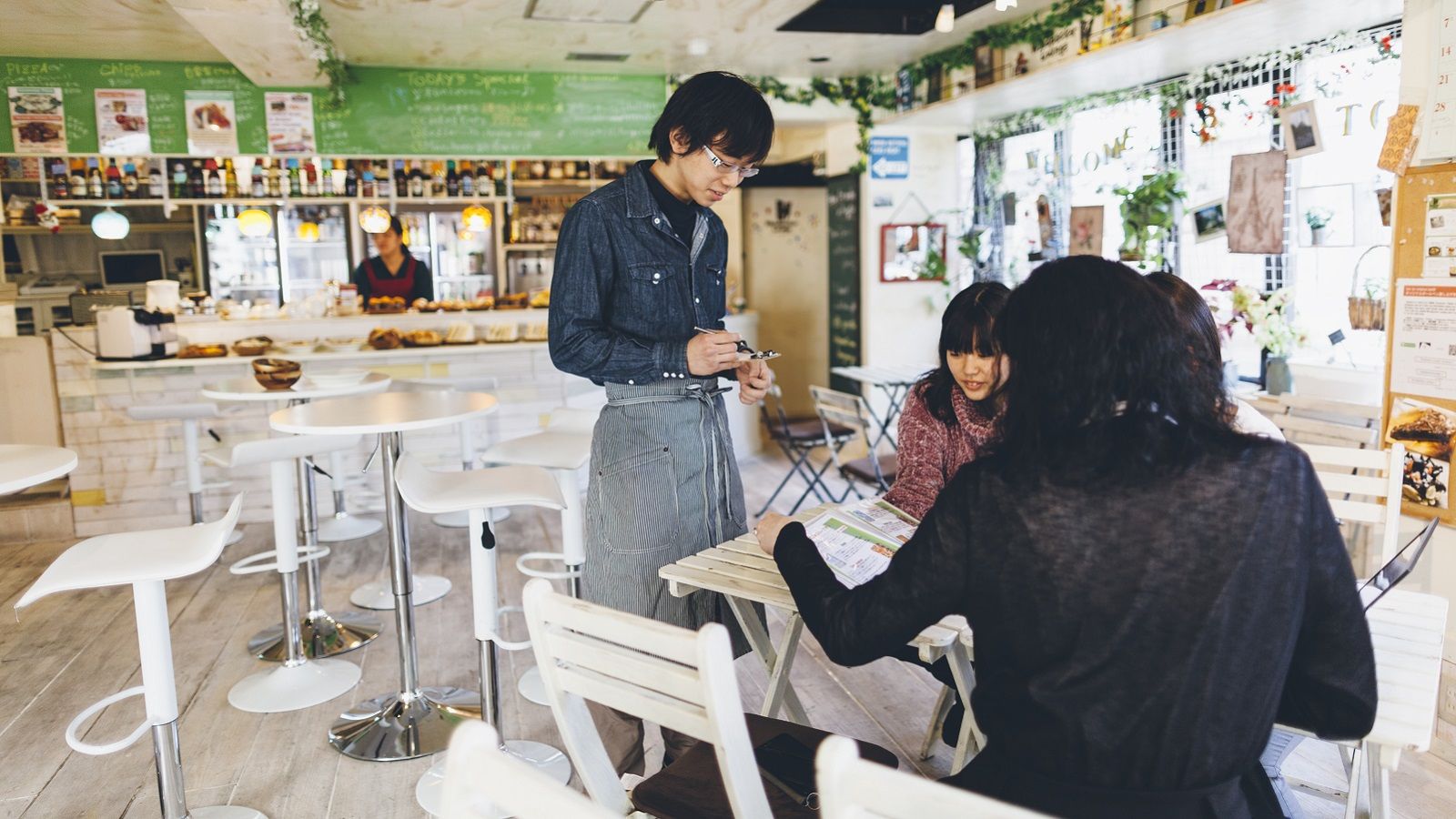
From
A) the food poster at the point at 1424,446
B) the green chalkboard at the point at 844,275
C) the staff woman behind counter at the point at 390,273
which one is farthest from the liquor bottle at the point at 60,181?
the food poster at the point at 1424,446

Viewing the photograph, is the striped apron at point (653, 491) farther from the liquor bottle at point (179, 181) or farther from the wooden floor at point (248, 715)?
the liquor bottle at point (179, 181)

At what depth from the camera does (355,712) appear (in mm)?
3070

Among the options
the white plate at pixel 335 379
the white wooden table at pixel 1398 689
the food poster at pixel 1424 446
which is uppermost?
the white plate at pixel 335 379

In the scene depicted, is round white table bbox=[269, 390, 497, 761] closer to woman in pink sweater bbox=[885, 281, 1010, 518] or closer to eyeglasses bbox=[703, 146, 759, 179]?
eyeglasses bbox=[703, 146, 759, 179]

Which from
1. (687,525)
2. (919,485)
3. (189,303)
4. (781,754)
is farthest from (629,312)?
(189,303)

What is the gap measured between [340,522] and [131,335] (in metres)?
1.39

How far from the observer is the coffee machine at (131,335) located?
4934mm

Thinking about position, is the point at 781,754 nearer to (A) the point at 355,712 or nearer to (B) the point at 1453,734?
(A) the point at 355,712

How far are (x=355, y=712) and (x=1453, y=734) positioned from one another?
3216mm

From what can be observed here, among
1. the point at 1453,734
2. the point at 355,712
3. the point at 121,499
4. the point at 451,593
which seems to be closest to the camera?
the point at 1453,734

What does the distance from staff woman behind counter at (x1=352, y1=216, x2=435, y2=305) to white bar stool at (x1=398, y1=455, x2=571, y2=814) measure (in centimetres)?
413

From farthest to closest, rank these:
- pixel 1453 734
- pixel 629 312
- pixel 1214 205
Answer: pixel 1214 205, pixel 1453 734, pixel 629 312

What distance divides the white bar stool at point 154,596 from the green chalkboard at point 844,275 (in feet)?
17.3

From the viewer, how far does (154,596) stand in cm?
224
